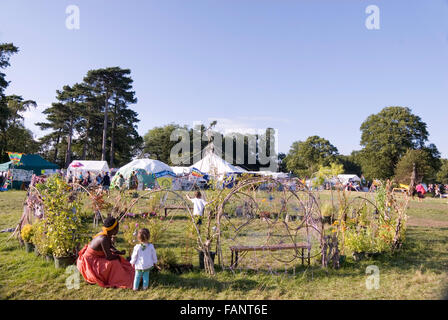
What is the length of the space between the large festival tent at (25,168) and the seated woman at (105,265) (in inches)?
811

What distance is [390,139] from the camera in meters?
37.8

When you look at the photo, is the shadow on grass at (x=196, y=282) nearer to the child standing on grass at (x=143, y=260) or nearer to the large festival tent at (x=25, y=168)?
the child standing on grass at (x=143, y=260)

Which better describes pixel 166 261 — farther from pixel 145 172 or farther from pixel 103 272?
pixel 145 172

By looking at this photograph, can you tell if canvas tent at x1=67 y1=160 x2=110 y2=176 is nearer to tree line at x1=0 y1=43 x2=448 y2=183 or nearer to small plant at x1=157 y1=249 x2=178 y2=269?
tree line at x1=0 y1=43 x2=448 y2=183

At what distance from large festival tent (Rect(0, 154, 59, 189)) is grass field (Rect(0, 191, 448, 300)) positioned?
17790 mm

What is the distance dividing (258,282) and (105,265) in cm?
243

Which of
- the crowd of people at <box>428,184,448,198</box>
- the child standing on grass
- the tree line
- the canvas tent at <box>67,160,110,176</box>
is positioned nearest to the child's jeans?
the child standing on grass

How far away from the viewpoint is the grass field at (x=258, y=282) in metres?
3.96

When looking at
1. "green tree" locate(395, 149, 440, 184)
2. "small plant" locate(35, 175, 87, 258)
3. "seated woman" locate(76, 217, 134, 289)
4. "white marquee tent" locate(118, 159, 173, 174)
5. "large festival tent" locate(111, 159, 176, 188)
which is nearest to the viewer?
"seated woman" locate(76, 217, 134, 289)

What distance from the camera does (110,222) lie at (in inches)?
163

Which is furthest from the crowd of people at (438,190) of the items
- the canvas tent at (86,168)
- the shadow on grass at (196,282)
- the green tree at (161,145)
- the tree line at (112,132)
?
the green tree at (161,145)

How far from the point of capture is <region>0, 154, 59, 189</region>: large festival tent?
20.2m

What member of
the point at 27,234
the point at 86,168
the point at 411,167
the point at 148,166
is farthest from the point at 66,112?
the point at 411,167
